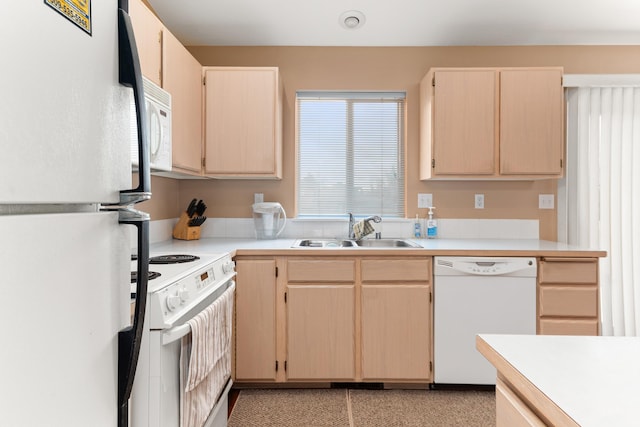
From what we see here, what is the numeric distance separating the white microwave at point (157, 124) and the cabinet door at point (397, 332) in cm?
143

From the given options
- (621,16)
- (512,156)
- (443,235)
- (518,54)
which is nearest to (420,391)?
(443,235)

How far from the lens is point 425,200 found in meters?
3.04

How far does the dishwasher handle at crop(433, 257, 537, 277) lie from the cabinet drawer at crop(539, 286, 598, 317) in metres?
0.16

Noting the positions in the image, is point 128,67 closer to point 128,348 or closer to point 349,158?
point 128,348

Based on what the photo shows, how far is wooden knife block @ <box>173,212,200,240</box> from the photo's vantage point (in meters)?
2.77

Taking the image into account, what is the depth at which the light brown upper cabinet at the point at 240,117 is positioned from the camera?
2.65 meters

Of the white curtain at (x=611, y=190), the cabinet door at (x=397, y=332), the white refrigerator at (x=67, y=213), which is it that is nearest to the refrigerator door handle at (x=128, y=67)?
the white refrigerator at (x=67, y=213)

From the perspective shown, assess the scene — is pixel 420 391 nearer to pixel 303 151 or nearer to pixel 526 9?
pixel 303 151

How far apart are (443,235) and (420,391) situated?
3.96 feet

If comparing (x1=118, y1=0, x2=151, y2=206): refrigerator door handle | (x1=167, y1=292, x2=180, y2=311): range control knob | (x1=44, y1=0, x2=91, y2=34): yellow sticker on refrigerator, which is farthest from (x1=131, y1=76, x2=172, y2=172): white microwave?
(x1=44, y1=0, x2=91, y2=34): yellow sticker on refrigerator

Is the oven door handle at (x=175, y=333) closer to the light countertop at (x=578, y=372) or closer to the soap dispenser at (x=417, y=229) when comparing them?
the light countertop at (x=578, y=372)

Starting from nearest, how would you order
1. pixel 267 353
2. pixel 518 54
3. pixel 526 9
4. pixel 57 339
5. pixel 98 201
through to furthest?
pixel 57 339, pixel 98 201, pixel 267 353, pixel 526 9, pixel 518 54

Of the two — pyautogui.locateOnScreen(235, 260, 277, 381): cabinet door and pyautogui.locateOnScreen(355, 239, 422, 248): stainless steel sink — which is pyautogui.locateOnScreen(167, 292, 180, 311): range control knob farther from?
pyautogui.locateOnScreen(355, 239, 422, 248): stainless steel sink

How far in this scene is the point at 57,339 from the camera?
1.90 feet
